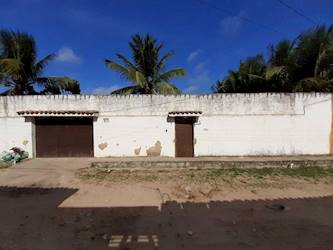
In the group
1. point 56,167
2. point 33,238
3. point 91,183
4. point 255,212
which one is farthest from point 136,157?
point 33,238

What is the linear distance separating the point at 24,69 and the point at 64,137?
4588 millimetres

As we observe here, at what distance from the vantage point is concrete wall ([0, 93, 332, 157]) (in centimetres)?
1530

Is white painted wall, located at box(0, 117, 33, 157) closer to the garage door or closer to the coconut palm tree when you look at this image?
the garage door

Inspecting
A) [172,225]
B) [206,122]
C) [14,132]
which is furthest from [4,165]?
[172,225]

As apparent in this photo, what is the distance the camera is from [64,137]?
51.7 ft

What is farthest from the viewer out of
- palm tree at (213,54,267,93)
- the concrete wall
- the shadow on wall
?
palm tree at (213,54,267,93)

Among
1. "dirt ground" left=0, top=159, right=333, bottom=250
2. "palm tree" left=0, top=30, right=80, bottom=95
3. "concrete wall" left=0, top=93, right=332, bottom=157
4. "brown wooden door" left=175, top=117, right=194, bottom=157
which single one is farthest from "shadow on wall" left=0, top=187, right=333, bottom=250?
"palm tree" left=0, top=30, right=80, bottom=95

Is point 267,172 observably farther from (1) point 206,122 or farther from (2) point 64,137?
(2) point 64,137

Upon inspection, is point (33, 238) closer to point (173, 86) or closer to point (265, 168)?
point (265, 168)

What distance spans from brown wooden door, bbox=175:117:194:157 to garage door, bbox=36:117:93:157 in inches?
154

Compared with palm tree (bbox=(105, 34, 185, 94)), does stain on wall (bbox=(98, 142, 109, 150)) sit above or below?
below

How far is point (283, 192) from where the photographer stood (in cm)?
958

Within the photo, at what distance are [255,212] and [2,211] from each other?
556cm

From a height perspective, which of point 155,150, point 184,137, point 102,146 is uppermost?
point 184,137
